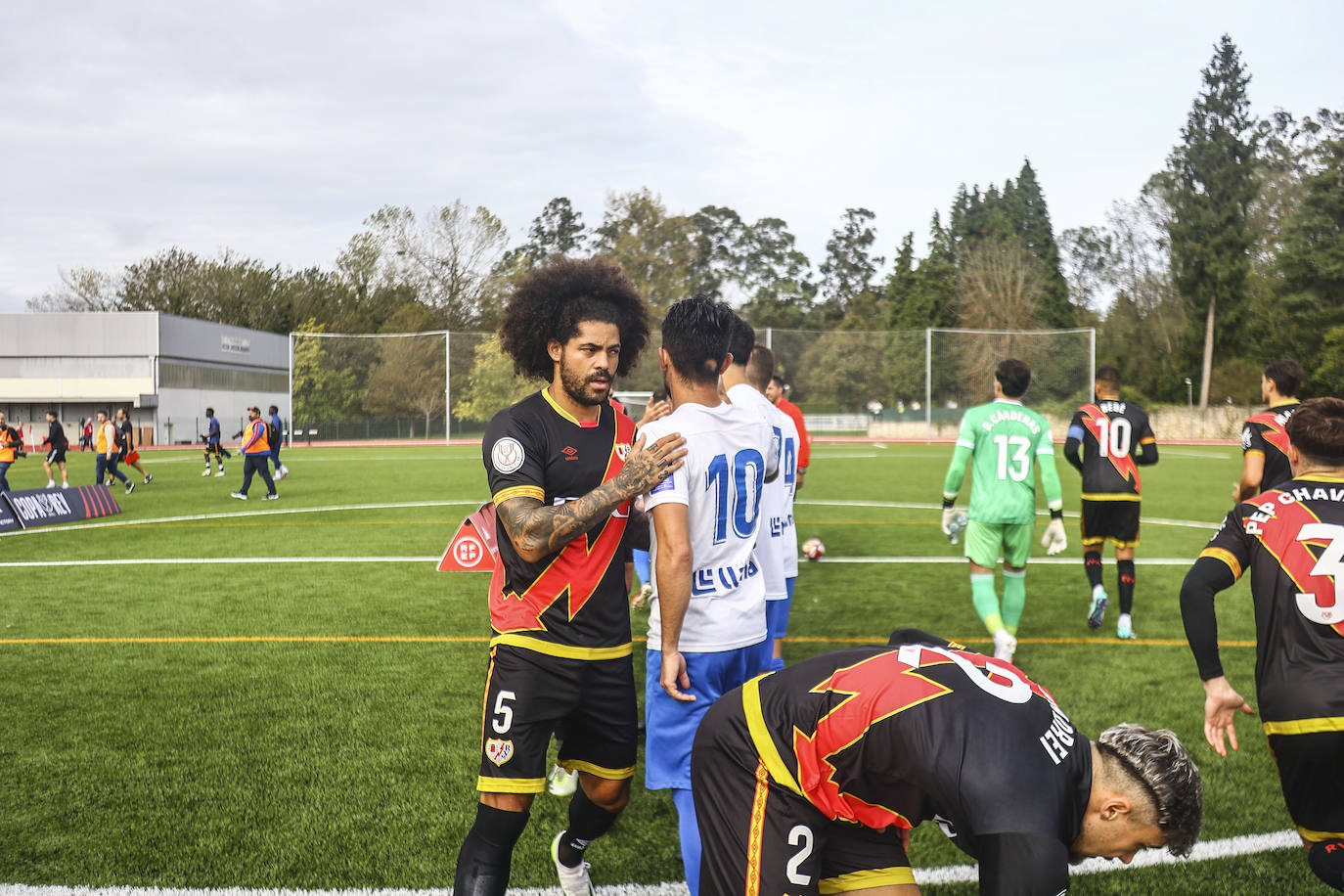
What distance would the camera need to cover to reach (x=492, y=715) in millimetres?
3016

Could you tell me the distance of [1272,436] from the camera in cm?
637

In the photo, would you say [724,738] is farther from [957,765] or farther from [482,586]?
[482,586]

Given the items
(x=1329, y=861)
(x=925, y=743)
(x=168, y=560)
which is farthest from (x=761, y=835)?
(x=168, y=560)

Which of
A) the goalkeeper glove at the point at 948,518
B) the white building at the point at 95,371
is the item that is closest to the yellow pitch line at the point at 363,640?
the goalkeeper glove at the point at 948,518

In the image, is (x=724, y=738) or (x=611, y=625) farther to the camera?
(x=611, y=625)

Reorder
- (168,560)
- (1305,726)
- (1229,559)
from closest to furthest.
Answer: (1305,726), (1229,559), (168,560)

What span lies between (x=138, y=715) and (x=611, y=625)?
4.09 m

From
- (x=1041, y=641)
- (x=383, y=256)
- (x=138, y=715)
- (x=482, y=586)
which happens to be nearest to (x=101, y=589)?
(x=482, y=586)

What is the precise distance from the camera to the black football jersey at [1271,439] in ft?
20.9

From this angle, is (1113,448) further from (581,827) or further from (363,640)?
(363,640)

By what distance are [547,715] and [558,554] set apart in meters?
0.52

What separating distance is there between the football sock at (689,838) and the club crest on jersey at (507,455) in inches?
46.6

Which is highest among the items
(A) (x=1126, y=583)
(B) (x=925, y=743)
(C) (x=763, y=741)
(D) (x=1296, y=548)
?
(D) (x=1296, y=548)

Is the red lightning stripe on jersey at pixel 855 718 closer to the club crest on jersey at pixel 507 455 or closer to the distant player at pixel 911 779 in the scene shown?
the distant player at pixel 911 779
